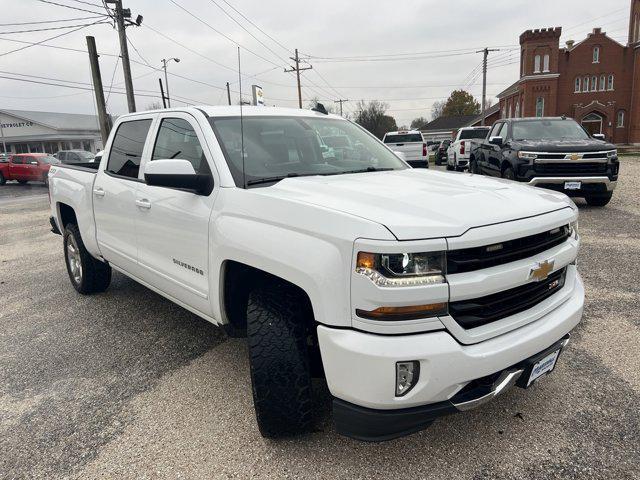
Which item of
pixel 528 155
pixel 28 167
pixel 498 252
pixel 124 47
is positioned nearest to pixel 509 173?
pixel 528 155

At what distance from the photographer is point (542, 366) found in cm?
243

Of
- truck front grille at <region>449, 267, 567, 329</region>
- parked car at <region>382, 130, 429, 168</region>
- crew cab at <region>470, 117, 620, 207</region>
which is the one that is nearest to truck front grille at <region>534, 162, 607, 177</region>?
crew cab at <region>470, 117, 620, 207</region>

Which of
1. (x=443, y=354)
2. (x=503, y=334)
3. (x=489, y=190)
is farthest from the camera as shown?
(x=489, y=190)

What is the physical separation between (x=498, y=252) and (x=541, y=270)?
1.09 ft

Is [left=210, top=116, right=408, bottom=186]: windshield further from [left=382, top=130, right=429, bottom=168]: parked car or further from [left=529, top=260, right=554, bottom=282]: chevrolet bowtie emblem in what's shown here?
[left=382, top=130, right=429, bottom=168]: parked car

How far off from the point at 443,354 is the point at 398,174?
1604 millimetres

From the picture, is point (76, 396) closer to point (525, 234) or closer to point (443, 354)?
point (443, 354)

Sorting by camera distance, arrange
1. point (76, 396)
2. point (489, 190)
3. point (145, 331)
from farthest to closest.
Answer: point (145, 331), point (76, 396), point (489, 190)

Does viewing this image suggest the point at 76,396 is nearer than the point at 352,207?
No

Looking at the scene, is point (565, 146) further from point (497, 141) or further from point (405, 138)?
point (405, 138)

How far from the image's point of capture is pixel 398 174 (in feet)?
10.9

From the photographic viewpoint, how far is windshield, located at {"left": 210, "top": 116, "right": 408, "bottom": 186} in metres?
3.04

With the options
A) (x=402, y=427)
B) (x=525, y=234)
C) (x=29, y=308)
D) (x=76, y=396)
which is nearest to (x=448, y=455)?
(x=402, y=427)

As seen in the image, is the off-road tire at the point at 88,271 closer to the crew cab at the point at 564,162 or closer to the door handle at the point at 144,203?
the door handle at the point at 144,203
